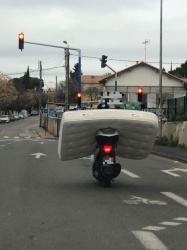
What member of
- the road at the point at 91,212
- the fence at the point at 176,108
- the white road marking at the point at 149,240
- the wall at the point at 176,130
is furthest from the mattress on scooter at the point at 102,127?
the fence at the point at 176,108

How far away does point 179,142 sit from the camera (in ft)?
85.7

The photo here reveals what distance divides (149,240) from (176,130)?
72.7ft

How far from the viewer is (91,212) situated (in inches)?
303

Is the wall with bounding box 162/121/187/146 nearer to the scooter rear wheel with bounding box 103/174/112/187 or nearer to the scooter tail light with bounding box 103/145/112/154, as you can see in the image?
the scooter rear wheel with bounding box 103/174/112/187

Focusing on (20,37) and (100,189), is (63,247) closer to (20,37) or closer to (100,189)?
(100,189)

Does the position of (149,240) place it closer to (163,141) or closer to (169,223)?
(169,223)

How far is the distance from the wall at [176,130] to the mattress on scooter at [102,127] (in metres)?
15.3

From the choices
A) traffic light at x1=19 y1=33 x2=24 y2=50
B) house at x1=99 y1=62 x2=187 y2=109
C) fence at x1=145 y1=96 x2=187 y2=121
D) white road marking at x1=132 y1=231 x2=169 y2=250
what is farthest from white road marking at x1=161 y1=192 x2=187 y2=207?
house at x1=99 y1=62 x2=187 y2=109

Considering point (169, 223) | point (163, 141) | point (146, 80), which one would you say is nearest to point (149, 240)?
point (169, 223)

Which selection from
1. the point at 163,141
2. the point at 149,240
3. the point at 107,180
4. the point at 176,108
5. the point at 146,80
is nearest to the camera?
the point at 149,240

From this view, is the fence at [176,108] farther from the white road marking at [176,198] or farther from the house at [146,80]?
the house at [146,80]

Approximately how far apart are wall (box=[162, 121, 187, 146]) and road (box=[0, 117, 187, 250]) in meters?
Answer: 12.9

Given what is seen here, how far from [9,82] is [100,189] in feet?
341

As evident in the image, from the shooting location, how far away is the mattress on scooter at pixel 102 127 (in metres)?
9.68
